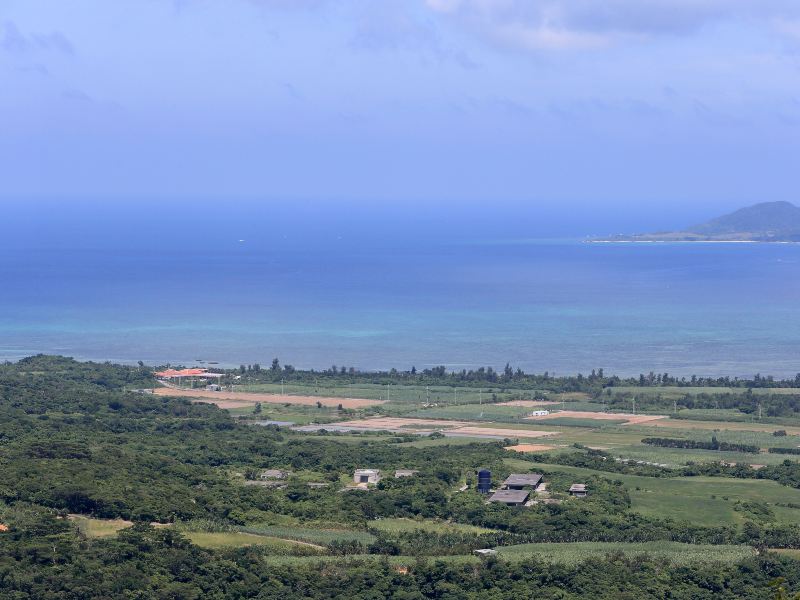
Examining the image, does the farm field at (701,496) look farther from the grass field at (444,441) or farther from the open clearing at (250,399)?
the open clearing at (250,399)

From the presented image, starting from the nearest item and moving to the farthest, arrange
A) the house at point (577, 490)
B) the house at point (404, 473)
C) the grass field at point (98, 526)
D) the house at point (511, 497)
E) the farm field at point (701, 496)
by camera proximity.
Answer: the grass field at point (98, 526), the farm field at point (701, 496), the house at point (511, 497), the house at point (577, 490), the house at point (404, 473)

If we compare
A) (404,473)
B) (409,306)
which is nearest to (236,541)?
(404,473)

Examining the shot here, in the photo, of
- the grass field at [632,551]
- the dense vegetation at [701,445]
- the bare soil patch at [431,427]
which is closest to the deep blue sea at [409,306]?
the bare soil patch at [431,427]

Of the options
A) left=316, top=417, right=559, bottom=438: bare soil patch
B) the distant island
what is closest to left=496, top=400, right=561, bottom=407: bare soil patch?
left=316, top=417, right=559, bottom=438: bare soil patch

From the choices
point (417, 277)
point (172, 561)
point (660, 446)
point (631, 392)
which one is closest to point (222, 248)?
point (417, 277)

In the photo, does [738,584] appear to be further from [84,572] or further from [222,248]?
[222,248]
